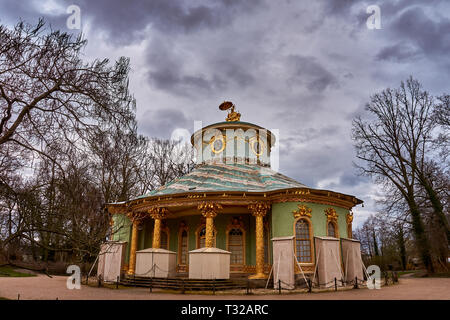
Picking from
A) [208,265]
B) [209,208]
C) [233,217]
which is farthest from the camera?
[233,217]

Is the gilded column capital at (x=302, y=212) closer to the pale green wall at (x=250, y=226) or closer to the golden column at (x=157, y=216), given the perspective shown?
the pale green wall at (x=250, y=226)

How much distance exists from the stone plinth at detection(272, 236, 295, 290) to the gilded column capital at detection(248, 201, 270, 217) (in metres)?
2.24

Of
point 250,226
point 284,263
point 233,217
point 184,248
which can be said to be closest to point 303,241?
point 284,263

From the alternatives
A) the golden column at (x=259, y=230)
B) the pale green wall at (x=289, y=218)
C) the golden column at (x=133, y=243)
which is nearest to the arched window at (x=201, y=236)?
the golden column at (x=133, y=243)

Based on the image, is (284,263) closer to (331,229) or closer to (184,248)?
(331,229)

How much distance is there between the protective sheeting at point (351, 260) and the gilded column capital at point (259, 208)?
4.46m

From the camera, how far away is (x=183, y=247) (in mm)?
20156

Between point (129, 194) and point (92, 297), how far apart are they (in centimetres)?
1739

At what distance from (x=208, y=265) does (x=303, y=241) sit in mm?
5047

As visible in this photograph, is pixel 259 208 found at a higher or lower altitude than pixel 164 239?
higher

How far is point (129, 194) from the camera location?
28.9 metres

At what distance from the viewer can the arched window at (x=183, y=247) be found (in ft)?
65.1
